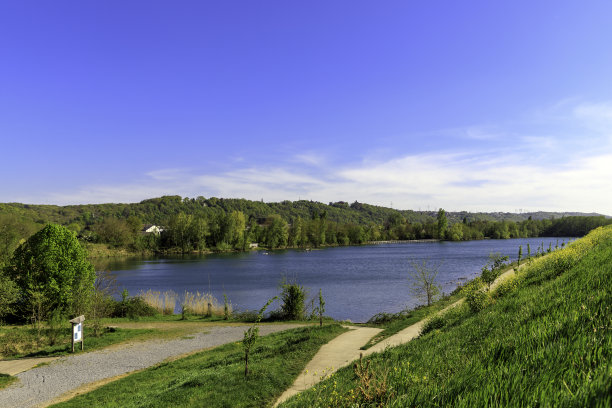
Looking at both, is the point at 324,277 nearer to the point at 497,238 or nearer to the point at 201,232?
the point at 201,232

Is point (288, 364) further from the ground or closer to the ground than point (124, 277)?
further from the ground

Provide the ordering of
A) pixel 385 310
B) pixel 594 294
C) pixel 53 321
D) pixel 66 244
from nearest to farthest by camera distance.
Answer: pixel 594 294 < pixel 53 321 < pixel 66 244 < pixel 385 310

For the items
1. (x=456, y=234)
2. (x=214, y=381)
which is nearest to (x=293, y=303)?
(x=214, y=381)

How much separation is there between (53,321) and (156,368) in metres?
9.90

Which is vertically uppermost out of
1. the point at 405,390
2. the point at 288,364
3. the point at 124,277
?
the point at 405,390

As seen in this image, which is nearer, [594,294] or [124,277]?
[594,294]

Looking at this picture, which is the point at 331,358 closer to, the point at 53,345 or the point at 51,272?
the point at 53,345

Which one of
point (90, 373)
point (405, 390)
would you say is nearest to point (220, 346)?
point (90, 373)

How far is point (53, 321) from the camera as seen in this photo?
2094 cm

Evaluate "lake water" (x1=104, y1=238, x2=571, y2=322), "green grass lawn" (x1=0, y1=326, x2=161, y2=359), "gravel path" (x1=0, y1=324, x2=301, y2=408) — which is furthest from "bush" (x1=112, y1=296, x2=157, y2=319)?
"gravel path" (x1=0, y1=324, x2=301, y2=408)

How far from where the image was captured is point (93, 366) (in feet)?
53.3

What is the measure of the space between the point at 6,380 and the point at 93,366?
3085 mm

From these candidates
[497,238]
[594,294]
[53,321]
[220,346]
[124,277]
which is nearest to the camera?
[594,294]

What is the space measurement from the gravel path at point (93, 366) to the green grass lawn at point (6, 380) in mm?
241
